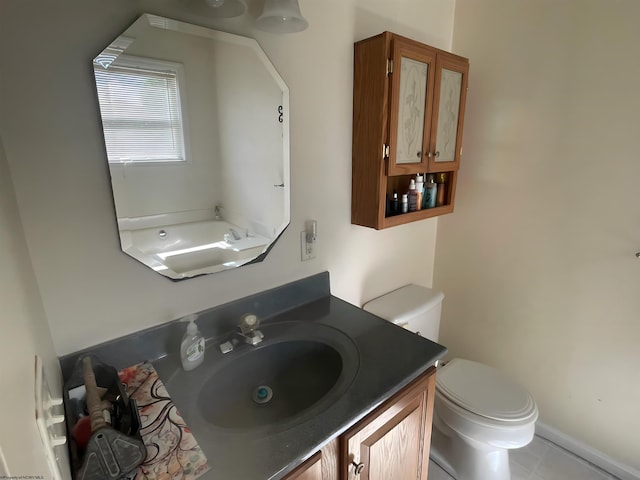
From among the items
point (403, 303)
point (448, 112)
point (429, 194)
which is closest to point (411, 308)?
point (403, 303)

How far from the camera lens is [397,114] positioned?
128 cm

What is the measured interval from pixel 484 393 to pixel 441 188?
0.98m

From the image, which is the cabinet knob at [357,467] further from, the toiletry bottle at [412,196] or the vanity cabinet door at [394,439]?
the toiletry bottle at [412,196]

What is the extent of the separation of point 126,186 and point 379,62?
38.3 inches

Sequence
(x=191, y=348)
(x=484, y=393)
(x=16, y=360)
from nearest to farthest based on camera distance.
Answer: (x=16, y=360) < (x=191, y=348) < (x=484, y=393)

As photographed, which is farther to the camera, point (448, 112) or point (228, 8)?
point (448, 112)

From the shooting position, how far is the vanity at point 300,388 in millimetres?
730

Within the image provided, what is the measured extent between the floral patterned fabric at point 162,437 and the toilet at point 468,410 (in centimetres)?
97

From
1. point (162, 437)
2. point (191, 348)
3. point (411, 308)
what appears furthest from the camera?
point (411, 308)

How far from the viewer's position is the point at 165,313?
102 centimetres

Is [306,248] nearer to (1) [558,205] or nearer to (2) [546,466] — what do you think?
(1) [558,205]

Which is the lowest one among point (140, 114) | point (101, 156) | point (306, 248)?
point (306, 248)

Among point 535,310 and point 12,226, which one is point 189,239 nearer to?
point 12,226

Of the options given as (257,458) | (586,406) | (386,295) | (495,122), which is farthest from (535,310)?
(257,458)
